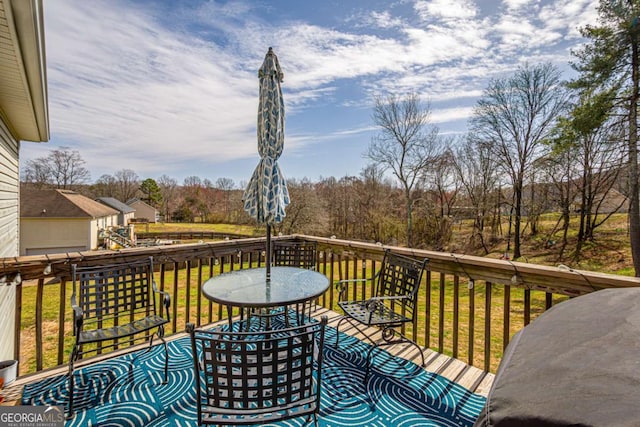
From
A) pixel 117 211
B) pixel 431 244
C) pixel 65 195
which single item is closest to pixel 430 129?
pixel 431 244

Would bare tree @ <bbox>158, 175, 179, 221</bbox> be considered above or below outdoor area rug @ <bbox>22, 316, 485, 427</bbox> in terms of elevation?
above

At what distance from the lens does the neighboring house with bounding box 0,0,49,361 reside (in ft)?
6.62

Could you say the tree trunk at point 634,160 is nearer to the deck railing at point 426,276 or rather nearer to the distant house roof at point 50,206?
the deck railing at point 426,276

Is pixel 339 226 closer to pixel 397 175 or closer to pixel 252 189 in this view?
pixel 397 175

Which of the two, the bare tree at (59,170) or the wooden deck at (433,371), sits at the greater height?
the bare tree at (59,170)

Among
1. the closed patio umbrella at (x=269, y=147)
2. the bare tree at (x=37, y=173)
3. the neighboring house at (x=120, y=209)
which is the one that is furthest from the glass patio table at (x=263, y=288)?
the bare tree at (x=37, y=173)

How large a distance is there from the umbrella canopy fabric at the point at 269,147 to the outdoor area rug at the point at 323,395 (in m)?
1.51

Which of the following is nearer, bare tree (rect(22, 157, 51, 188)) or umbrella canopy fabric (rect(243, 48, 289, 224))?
umbrella canopy fabric (rect(243, 48, 289, 224))

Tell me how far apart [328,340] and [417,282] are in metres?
1.26

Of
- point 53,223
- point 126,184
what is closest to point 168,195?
point 126,184

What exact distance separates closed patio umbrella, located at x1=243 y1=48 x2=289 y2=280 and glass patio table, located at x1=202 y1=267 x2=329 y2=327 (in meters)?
0.51

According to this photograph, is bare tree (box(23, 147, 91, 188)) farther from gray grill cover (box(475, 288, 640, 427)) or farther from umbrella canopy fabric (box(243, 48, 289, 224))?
gray grill cover (box(475, 288, 640, 427))

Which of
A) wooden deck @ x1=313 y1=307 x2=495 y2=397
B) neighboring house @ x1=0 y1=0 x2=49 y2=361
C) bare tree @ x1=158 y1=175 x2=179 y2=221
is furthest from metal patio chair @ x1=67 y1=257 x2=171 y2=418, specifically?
bare tree @ x1=158 y1=175 x2=179 y2=221

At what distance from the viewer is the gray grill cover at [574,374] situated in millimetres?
569
